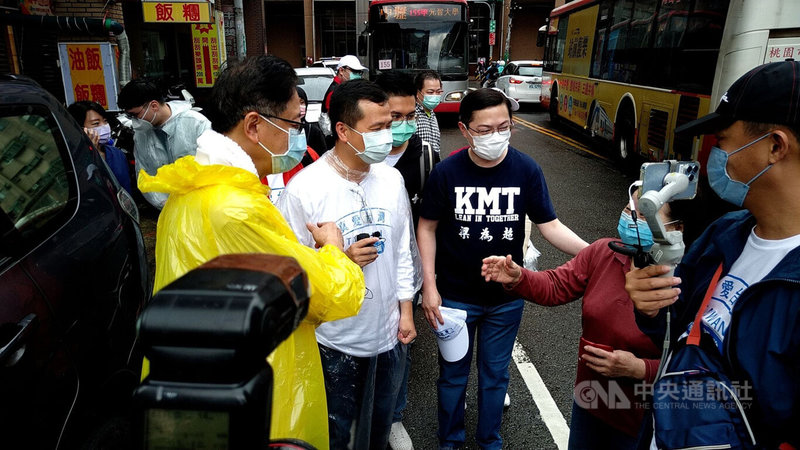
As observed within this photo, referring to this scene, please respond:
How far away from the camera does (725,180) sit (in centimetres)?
149

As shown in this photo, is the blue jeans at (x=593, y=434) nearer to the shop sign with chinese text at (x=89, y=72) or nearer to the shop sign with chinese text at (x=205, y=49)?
the shop sign with chinese text at (x=89, y=72)

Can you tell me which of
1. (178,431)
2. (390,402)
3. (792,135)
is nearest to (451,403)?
(390,402)

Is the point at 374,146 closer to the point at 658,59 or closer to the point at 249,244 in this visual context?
the point at 249,244

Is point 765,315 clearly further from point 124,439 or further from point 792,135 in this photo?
point 124,439

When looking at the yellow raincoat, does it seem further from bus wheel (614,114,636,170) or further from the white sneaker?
bus wheel (614,114,636,170)

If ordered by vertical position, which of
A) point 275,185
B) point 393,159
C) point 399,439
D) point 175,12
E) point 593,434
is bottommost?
point 399,439

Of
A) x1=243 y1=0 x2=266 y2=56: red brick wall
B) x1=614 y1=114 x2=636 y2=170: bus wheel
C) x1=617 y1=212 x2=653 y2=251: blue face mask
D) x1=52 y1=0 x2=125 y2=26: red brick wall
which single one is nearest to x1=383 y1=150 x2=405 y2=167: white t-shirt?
x1=617 y1=212 x2=653 y2=251: blue face mask

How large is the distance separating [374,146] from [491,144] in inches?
23.6

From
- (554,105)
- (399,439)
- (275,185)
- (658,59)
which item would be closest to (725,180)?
(399,439)

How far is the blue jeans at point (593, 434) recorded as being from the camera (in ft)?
6.71

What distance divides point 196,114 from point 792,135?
12.6ft

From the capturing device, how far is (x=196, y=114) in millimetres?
4156

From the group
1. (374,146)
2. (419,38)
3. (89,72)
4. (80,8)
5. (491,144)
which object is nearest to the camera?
(374,146)

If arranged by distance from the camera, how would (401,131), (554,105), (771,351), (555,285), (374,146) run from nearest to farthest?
(771,351) → (555,285) → (374,146) → (401,131) → (554,105)
